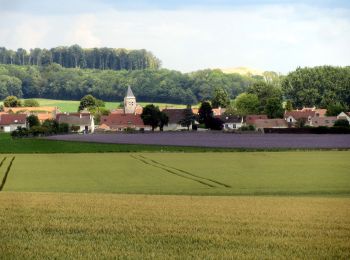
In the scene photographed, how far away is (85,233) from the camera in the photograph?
15.5 m

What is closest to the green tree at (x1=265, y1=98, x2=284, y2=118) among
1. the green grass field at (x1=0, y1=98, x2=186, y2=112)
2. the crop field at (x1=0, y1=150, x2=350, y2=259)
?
the green grass field at (x1=0, y1=98, x2=186, y2=112)

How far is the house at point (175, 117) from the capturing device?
465 ft

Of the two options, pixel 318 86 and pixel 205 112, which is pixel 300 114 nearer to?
pixel 318 86

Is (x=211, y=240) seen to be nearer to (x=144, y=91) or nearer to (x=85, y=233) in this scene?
(x=85, y=233)

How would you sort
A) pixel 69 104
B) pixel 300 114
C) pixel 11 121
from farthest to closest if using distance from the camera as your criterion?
pixel 300 114 → pixel 11 121 → pixel 69 104

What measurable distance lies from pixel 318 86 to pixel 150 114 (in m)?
67.5

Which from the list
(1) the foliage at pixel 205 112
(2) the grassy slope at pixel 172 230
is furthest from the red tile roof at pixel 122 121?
(2) the grassy slope at pixel 172 230

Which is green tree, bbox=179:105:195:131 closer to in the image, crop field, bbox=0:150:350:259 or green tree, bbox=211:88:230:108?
green tree, bbox=211:88:230:108

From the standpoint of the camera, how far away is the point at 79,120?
135625mm

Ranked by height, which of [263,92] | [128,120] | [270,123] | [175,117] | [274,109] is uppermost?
[263,92]

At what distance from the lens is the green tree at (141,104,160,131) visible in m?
132

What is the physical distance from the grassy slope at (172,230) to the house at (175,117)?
119 metres

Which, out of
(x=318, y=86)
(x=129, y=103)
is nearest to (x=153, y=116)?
(x=129, y=103)

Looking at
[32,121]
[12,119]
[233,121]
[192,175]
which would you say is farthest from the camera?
[233,121]
